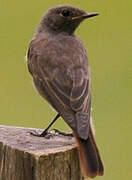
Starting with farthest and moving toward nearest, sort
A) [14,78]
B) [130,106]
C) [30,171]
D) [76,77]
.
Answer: [14,78] < [130,106] < [76,77] < [30,171]

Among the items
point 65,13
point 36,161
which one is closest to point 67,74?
point 65,13

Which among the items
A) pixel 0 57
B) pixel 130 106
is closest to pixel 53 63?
pixel 130 106

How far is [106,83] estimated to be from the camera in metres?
10.5

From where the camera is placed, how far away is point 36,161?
17.9ft

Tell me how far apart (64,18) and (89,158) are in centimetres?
232

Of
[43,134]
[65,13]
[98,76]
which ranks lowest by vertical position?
[98,76]

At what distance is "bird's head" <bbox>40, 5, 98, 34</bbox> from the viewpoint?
305 inches

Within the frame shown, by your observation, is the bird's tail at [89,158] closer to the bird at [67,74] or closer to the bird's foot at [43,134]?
the bird at [67,74]

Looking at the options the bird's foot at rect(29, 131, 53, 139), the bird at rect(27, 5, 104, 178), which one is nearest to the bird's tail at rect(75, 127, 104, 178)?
the bird at rect(27, 5, 104, 178)

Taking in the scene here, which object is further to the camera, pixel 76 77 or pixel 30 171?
pixel 76 77

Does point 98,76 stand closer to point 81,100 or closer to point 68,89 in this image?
point 68,89

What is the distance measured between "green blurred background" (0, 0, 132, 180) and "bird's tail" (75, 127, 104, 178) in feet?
9.64

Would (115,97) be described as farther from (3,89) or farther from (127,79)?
(3,89)

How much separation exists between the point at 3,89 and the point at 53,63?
140 inches
